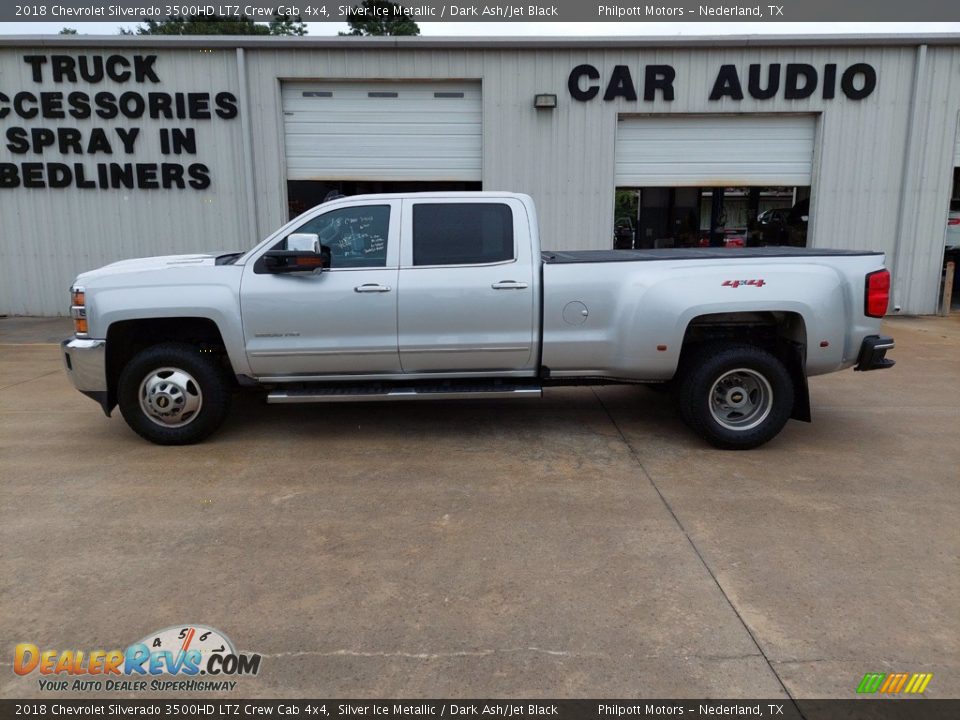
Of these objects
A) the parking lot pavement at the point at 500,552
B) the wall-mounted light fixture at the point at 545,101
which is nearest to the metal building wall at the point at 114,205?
the wall-mounted light fixture at the point at 545,101

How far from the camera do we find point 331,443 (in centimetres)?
549

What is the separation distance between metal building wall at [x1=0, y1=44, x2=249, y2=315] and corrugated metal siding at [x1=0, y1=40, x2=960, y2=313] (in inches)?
0.9

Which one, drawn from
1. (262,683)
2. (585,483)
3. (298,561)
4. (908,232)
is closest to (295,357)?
(298,561)

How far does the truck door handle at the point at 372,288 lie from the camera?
5.12m

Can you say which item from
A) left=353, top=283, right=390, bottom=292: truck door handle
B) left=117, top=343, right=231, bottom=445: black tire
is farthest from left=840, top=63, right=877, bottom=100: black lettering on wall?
left=117, top=343, right=231, bottom=445: black tire

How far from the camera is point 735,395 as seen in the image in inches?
210

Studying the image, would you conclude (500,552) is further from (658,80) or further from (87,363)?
(658,80)

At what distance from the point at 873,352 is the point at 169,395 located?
17.3 ft

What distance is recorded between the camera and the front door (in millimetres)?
5117

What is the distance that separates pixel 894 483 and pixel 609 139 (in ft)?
26.5

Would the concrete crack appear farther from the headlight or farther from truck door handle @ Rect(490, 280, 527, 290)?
the headlight

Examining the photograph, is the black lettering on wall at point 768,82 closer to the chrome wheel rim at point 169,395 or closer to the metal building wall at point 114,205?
the metal building wall at point 114,205

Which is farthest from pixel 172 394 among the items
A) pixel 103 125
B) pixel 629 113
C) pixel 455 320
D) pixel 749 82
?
pixel 749 82

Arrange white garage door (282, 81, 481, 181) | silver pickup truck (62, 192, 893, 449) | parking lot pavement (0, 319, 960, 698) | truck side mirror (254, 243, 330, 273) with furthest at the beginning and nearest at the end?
1. white garage door (282, 81, 481, 181)
2. silver pickup truck (62, 192, 893, 449)
3. truck side mirror (254, 243, 330, 273)
4. parking lot pavement (0, 319, 960, 698)
